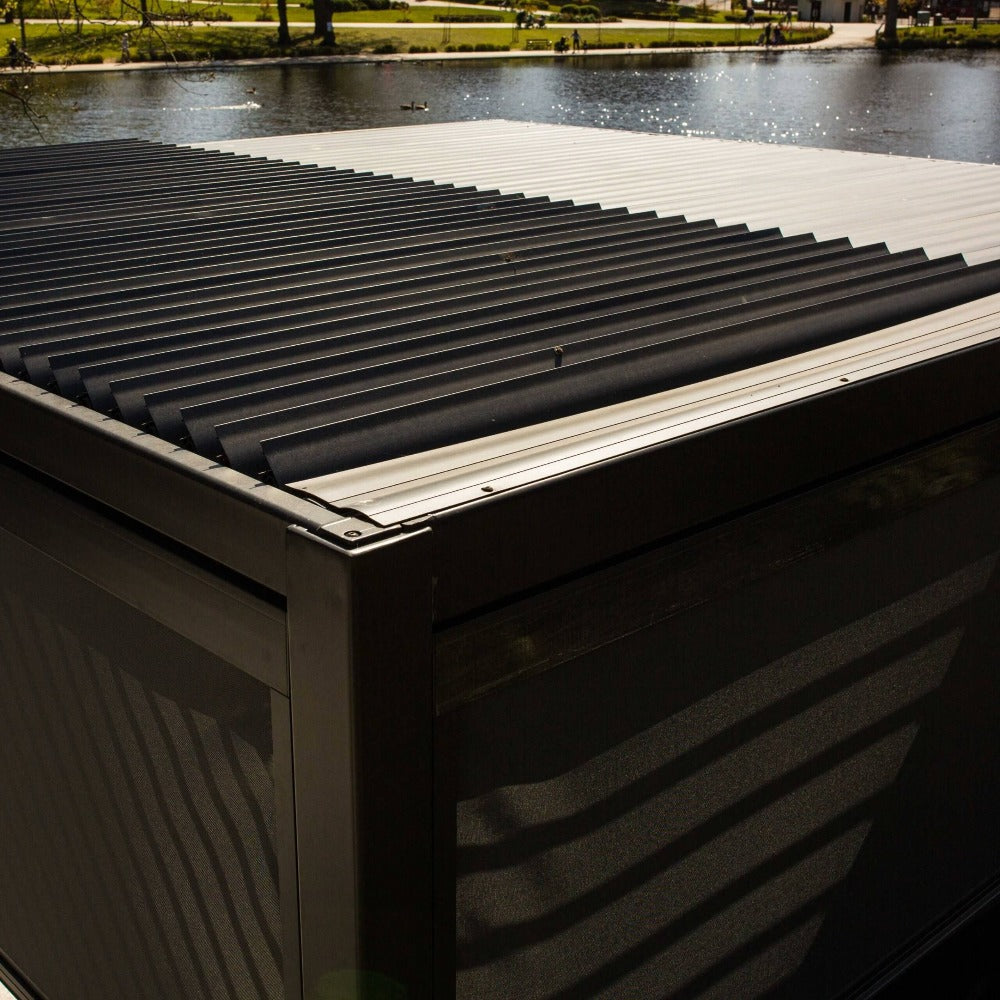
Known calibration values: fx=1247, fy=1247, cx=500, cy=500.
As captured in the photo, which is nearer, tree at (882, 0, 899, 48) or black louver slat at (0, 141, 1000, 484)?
black louver slat at (0, 141, 1000, 484)

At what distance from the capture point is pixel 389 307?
343cm

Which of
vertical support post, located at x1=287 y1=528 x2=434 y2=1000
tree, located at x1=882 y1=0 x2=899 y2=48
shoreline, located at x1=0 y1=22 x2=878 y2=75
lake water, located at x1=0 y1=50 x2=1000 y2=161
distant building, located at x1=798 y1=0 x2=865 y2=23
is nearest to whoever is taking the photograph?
vertical support post, located at x1=287 y1=528 x2=434 y2=1000

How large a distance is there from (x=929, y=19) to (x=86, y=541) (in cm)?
9336

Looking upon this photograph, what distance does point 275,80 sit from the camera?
4947 centimetres

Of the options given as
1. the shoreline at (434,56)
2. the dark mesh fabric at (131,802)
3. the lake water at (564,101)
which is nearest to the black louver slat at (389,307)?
Result: the dark mesh fabric at (131,802)

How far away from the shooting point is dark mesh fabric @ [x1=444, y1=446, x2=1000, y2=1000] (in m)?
2.58

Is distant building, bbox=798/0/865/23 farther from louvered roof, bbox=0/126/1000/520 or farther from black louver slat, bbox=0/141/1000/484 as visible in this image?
black louver slat, bbox=0/141/1000/484

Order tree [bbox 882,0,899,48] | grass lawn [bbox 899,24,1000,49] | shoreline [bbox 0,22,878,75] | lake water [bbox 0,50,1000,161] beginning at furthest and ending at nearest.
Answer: tree [bbox 882,0,899,48]
grass lawn [bbox 899,24,1000,49]
shoreline [bbox 0,22,878,75]
lake water [bbox 0,50,1000,161]

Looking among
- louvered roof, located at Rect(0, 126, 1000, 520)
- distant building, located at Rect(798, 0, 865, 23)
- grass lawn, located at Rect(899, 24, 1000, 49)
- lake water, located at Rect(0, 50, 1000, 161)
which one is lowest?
lake water, located at Rect(0, 50, 1000, 161)

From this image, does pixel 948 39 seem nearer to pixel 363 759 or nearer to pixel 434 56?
pixel 434 56

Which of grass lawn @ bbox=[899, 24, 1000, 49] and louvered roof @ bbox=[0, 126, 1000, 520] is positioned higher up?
grass lawn @ bbox=[899, 24, 1000, 49]

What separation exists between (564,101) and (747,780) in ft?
147

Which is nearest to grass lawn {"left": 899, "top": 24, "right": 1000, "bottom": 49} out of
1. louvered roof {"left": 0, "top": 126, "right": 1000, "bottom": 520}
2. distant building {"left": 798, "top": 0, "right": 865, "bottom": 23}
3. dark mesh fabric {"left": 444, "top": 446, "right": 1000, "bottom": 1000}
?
distant building {"left": 798, "top": 0, "right": 865, "bottom": 23}

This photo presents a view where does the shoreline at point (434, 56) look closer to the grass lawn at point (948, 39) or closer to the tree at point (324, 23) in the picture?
the tree at point (324, 23)
